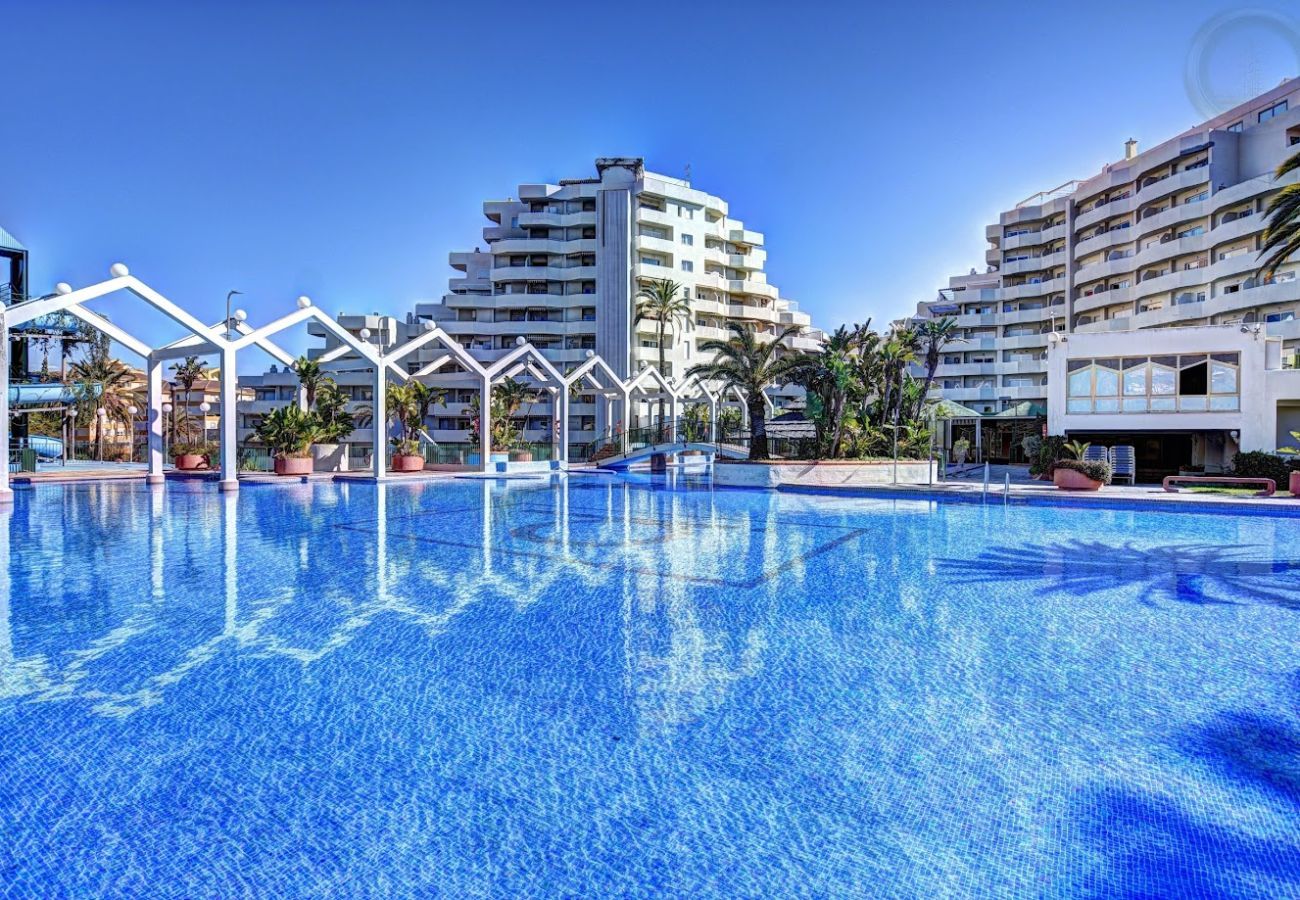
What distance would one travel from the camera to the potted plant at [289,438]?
989 inches

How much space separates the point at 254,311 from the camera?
91.0 ft

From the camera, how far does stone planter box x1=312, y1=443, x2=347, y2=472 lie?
2773 centimetres

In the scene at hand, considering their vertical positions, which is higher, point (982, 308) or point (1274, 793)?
point (982, 308)

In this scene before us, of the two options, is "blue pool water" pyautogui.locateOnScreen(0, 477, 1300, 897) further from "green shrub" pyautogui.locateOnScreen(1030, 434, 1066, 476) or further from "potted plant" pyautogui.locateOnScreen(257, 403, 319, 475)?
"potted plant" pyautogui.locateOnScreen(257, 403, 319, 475)

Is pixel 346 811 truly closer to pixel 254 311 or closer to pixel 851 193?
pixel 851 193

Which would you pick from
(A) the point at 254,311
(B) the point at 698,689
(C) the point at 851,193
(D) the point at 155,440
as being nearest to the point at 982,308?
(C) the point at 851,193

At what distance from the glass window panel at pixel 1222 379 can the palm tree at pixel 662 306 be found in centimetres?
2786

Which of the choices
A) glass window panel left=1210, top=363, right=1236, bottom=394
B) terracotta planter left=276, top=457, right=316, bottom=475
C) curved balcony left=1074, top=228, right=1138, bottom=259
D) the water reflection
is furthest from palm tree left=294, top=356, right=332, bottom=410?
curved balcony left=1074, top=228, right=1138, bottom=259

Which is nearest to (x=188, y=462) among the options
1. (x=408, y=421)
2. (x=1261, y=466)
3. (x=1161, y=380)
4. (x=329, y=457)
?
(x=329, y=457)

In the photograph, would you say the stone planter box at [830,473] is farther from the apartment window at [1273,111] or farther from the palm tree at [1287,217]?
the apartment window at [1273,111]

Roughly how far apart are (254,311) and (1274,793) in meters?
31.3

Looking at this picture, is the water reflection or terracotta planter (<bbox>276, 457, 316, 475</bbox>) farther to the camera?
terracotta planter (<bbox>276, 457, 316, 475</bbox>)

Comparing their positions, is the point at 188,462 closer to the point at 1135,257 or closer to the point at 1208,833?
the point at 1208,833

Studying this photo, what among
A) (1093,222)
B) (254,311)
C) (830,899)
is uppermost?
(1093,222)
